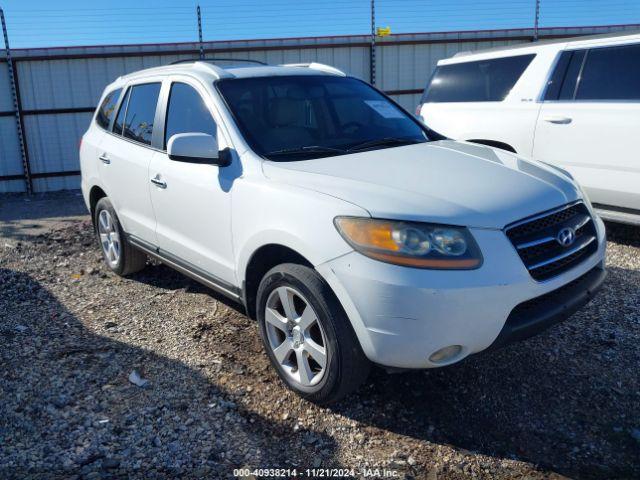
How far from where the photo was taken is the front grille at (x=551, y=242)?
2.78m

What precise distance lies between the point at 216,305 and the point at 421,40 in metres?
9.13

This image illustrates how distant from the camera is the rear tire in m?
5.13

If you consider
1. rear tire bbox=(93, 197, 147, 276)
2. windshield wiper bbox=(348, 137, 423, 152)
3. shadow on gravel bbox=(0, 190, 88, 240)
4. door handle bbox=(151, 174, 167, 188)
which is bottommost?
shadow on gravel bbox=(0, 190, 88, 240)

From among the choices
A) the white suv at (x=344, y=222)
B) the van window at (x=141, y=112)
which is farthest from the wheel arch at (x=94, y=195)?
the white suv at (x=344, y=222)

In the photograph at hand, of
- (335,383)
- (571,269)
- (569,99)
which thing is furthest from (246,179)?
(569,99)

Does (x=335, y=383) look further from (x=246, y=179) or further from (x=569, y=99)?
(x=569, y=99)

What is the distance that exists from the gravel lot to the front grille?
0.57 meters

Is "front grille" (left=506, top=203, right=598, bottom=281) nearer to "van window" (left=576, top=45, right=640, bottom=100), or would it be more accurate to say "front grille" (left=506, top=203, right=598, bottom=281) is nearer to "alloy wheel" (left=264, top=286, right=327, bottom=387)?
"alloy wheel" (left=264, top=286, right=327, bottom=387)

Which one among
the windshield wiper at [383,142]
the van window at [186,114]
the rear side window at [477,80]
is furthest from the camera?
the rear side window at [477,80]

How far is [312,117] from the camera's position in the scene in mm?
3896

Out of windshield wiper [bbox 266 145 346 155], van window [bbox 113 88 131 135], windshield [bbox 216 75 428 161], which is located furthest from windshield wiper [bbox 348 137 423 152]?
van window [bbox 113 88 131 135]

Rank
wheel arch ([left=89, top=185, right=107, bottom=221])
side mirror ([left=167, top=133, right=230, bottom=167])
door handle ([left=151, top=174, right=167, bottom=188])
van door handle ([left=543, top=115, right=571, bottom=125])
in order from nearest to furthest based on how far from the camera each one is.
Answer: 1. side mirror ([left=167, top=133, right=230, bottom=167])
2. door handle ([left=151, top=174, right=167, bottom=188])
3. wheel arch ([left=89, top=185, right=107, bottom=221])
4. van door handle ([left=543, top=115, right=571, bottom=125])

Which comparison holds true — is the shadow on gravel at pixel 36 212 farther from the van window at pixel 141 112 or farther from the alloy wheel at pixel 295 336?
the alloy wheel at pixel 295 336

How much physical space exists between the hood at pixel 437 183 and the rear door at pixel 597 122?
2124 millimetres
